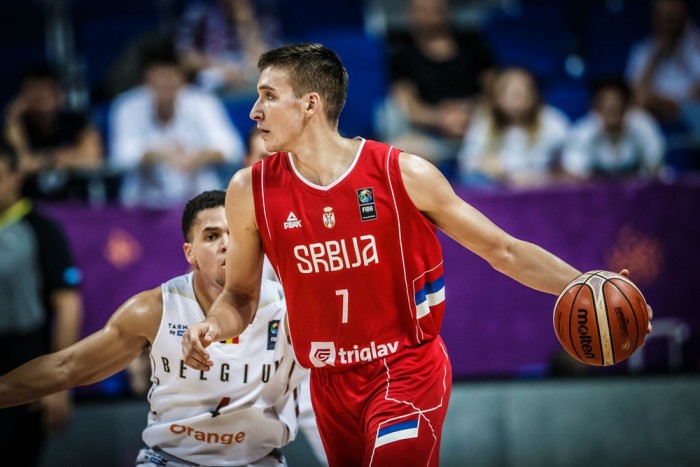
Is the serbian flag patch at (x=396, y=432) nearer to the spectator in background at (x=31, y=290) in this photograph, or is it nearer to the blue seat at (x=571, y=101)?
the spectator in background at (x=31, y=290)

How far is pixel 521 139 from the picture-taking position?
827 cm

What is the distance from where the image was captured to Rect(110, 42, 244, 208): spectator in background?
816 centimetres

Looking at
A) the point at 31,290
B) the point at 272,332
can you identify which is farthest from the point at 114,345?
the point at 31,290

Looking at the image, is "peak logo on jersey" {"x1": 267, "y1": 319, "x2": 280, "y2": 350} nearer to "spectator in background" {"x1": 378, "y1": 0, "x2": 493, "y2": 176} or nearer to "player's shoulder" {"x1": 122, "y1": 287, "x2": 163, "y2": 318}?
"player's shoulder" {"x1": 122, "y1": 287, "x2": 163, "y2": 318}

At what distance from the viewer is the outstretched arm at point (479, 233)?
13.6ft

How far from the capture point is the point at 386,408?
13.9 ft

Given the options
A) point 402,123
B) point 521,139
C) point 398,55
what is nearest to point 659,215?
point 521,139

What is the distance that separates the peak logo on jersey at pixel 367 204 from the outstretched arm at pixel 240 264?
45cm

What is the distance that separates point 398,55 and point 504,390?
3.27 metres

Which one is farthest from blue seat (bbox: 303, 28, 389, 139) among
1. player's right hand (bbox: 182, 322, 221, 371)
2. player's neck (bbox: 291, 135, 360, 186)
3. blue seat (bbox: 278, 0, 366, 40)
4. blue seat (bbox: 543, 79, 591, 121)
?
player's right hand (bbox: 182, 322, 221, 371)

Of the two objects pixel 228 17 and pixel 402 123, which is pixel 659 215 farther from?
pixel 228 17

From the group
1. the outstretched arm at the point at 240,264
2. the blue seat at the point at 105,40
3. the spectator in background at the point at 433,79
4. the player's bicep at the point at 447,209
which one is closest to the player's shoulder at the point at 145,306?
the outstretched arm at the point at 240,264

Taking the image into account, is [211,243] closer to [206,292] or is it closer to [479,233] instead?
[206,292]

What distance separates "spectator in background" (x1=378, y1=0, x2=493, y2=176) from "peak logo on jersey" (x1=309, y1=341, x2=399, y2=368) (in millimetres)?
4293
